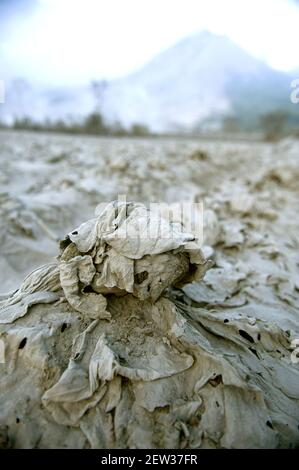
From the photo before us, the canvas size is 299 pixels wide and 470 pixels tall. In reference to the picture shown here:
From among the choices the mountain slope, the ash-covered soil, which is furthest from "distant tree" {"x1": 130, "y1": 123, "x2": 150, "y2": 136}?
the mountain slope

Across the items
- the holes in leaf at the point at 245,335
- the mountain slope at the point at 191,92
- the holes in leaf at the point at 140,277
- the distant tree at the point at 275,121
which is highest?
the mountain slope at the point at 191,92

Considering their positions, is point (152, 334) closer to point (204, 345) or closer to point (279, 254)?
point (204, 345)

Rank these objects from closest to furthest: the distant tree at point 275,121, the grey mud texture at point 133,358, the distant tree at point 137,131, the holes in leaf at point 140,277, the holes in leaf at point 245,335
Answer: the grey mud texture at point 133,358 < the holes in leaf at point 140,277 < the holes in leaf at point 245,335 < the distant tree at point 137,131 < the distant tree at point 275,121

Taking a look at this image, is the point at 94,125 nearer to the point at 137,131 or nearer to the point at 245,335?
the point at 137,131

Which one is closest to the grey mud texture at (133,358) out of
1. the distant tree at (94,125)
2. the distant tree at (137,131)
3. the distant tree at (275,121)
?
the distant tree at (94,125)

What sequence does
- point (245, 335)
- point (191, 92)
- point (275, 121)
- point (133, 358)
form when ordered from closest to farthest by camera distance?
point (133, 358), point (245, 335), point (275, 121), point (191, 92)

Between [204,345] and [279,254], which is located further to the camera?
[279,254]

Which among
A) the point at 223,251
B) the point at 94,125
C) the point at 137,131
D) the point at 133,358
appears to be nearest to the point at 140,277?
the point at 133,358

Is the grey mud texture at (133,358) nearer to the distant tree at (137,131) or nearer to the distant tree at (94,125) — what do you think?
the distant tree at (94,125)

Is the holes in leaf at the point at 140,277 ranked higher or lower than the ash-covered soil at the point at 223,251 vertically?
higher

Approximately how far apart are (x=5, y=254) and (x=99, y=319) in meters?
1.27

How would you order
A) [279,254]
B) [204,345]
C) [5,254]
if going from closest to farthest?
[204,345], [5,254], [279,254]
